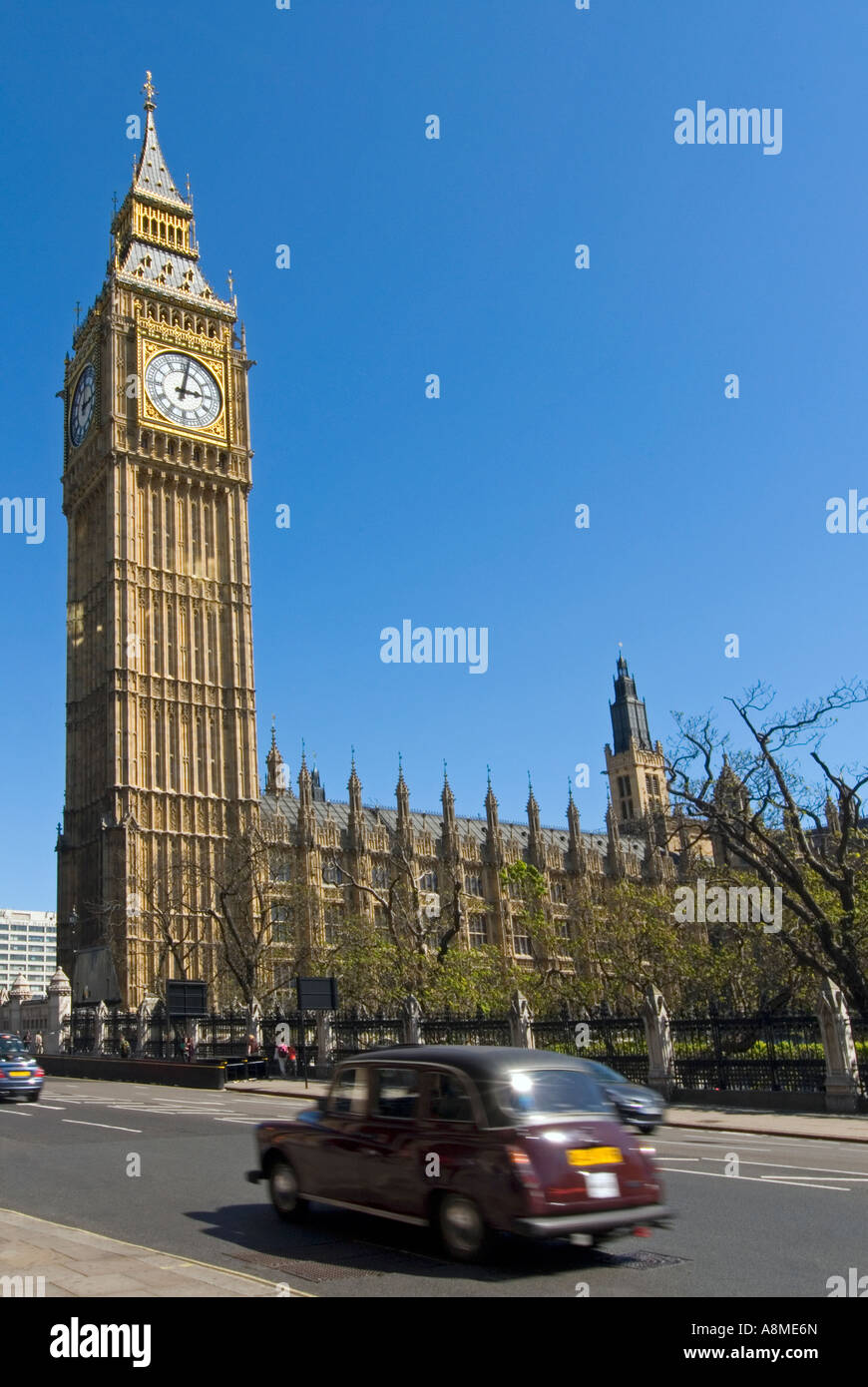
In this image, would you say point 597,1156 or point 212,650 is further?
point 212,650

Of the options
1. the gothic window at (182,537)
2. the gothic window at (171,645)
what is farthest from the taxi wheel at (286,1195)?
the gothic window at (182,537)

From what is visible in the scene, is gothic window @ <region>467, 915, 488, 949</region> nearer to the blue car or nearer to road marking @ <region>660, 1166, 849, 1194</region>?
the blue car

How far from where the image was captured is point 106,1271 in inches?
283

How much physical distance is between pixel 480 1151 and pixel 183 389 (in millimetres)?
69660

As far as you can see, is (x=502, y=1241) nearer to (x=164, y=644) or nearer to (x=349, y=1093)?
(x=349, y=1093)

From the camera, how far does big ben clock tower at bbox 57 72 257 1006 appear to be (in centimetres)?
6291

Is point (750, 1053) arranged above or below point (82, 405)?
below

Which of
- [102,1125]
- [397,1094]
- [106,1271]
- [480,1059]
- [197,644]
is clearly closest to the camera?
[106,1271]

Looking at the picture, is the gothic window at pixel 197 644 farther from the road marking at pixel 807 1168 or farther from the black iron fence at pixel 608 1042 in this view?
the road marking at pixel 807 1168

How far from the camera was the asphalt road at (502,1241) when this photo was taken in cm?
720

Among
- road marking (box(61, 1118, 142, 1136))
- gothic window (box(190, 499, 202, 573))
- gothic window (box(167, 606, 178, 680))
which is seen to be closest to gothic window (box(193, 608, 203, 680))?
gothic window (box(167, 606, 178, 680))

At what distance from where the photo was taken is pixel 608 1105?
27.1ft

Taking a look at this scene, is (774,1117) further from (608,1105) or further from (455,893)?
(455,893)

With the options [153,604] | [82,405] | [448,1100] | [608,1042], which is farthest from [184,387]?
[448,1100]
